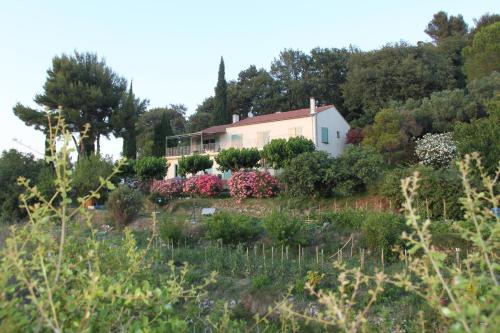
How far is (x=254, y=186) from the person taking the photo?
1698cm

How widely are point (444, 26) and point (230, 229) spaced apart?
128ft

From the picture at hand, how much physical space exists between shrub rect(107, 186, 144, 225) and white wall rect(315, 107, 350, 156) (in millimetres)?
18156

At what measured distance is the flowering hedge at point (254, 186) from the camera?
16797mm

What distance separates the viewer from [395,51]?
108 feet

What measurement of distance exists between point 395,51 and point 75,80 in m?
24.2

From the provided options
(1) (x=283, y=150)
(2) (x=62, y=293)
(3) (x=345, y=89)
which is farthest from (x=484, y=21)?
(2) (x=62, y=293)

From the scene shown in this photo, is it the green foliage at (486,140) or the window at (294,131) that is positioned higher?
the window at (294,131)

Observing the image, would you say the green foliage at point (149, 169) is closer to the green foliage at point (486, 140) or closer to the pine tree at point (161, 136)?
the pine tree at point (161, 136)

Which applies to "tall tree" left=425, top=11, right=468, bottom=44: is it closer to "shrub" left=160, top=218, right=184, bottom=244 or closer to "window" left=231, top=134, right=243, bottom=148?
"window" left=231, top=134, right=243, bottom=148

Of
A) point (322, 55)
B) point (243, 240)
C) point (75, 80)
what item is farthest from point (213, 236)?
point (322, 55)

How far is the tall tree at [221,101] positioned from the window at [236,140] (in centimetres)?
563

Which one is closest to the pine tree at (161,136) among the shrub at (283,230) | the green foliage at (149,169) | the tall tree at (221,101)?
the tall tree at (221,101)

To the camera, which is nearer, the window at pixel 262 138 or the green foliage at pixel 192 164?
the green foliage at pixel 192 164

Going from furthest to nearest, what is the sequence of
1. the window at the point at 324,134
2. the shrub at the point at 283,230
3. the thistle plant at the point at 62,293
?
the window at the point at 324,134 < the shrub at the point at 283,230 < the thistle plant at the point at 62,293
